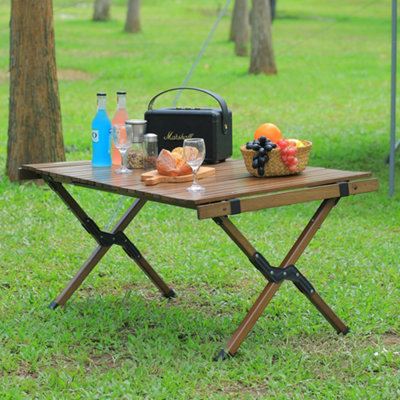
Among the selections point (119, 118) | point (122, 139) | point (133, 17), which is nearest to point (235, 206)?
point (122, 139)

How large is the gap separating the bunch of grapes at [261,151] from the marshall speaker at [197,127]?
0.95 ft

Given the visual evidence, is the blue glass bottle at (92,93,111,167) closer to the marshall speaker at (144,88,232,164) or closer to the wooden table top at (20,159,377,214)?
the wooden table top at (20,159,377,214)

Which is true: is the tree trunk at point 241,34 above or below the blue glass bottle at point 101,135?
above

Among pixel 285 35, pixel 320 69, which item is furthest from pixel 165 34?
pixel 320 69

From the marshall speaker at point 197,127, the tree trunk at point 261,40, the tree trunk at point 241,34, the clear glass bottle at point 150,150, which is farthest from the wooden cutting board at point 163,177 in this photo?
the tree trunk at point 241,34

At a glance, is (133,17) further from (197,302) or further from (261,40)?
(197,302)

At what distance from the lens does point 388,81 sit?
14.1m

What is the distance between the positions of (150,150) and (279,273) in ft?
2.68

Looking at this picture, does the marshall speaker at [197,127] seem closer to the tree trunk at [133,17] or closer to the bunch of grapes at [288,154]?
the bunch of grapes at [288,154]

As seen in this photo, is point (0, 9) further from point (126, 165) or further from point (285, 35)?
point (126, 165)

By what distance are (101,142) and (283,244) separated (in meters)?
1.85

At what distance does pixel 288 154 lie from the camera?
3252mm

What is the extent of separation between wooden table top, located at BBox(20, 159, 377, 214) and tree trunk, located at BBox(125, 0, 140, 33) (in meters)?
18.9

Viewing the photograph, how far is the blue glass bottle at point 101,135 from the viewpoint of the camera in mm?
3605
